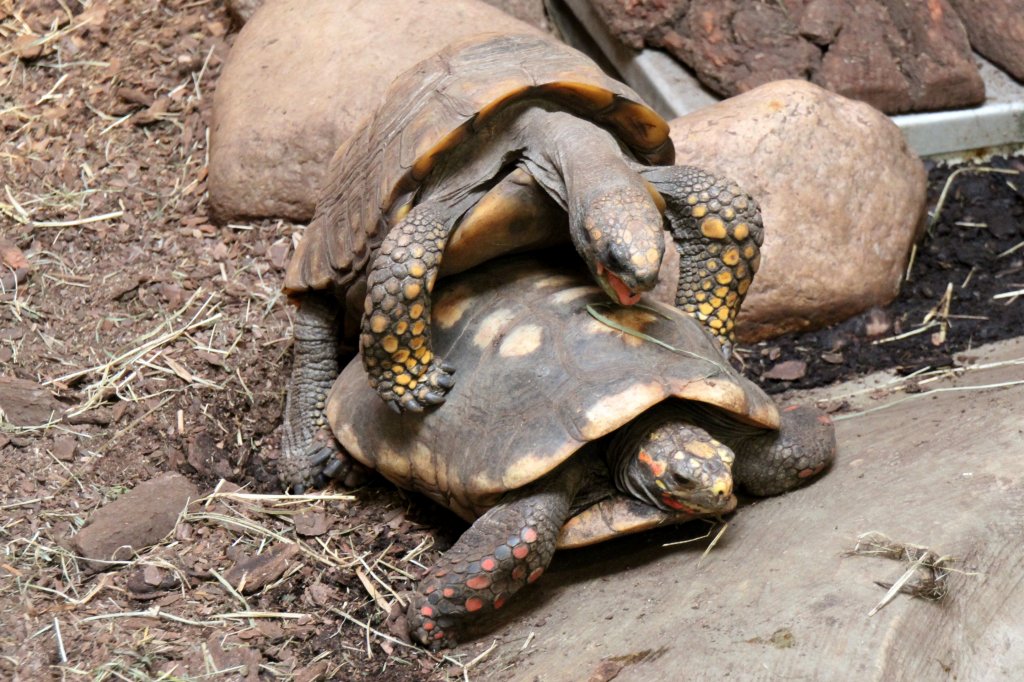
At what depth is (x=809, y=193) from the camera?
5.32 m

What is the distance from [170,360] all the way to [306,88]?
1697 millimetres

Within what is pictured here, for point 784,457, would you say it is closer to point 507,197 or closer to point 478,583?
point 478,583

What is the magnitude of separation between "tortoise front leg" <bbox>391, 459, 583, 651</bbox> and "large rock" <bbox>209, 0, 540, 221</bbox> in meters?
2.66

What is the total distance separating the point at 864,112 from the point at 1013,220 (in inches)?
46.7

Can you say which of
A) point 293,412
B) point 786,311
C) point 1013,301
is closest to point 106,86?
point 293,412

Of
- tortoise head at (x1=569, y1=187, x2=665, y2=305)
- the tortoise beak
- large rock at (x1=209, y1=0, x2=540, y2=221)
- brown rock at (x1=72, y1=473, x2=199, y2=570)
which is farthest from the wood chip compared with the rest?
brown rock at (x1=72, y1=473, x2=199, y2=570)

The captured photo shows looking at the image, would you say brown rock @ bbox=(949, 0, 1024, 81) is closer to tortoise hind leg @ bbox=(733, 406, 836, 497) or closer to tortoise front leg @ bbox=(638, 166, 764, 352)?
tortoise front leg @ bbox=(638, 166, 764, 352)

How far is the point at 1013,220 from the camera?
6.05 m

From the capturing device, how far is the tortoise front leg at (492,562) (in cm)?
349

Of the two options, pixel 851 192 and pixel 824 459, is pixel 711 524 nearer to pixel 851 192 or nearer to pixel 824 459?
pixel 824 459

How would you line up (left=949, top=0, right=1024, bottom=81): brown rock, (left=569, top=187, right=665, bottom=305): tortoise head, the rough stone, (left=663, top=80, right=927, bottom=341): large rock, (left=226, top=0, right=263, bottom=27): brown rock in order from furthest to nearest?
(left=949, top=0, right=1024, bottom=81): brown rock, (left=226, top=0, right=263, bottom=27): brown rock, the rough stone, (left=663, top=80, right=927, bottom=341): large rock, (left=569, top=187, right=665, bottom=305): tortoise head

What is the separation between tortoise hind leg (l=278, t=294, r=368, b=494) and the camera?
14.9 ft

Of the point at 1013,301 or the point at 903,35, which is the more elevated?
the point at 903,35

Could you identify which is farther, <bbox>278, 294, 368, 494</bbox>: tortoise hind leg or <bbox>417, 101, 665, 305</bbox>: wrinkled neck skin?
<bbox>278, 294, 368, 494</bbox>: tortoise hind leg
